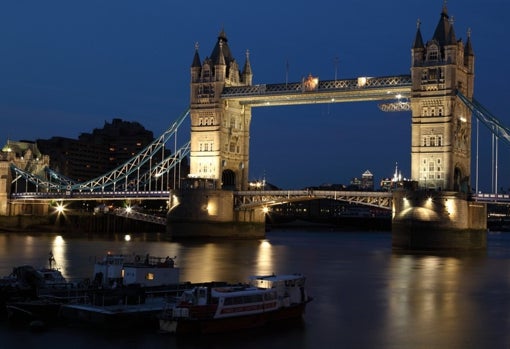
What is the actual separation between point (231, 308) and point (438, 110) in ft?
123

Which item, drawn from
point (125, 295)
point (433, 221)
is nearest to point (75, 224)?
point (433, 221)

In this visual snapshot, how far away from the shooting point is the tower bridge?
5638 centimetres

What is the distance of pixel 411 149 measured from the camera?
59812 millimetres

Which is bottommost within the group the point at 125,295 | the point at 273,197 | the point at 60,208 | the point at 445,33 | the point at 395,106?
the point at 125,295

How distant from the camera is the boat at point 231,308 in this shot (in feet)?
76.3

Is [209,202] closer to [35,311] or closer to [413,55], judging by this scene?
[413,55]

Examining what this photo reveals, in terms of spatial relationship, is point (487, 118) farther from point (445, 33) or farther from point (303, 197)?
point (303, 197)

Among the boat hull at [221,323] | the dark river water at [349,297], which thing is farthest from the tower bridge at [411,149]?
the boat hull at [221,323]

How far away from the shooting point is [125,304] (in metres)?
25.2

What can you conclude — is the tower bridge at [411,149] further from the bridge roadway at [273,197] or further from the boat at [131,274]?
the boat at [131,274]

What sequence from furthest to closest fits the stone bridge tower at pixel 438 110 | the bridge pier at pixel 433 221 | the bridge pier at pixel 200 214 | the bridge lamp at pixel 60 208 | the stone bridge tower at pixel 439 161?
the bridge lamp at pixel 60 208 < the bridge pier at pixel 200 214 < the stone bridge tower at pixel 438 110 < the stone bridge tower at pixel 439 161 < the bridge pier at pixel 433 221

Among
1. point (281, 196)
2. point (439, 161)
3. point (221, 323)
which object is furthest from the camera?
point (281, 196)

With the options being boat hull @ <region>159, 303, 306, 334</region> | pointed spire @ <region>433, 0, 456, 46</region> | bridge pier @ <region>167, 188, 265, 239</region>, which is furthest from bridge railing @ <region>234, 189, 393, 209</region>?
boat hull @ <region>159, 303, 306, 334</region>

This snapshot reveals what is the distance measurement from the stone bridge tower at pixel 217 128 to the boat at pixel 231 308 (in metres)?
41.7
